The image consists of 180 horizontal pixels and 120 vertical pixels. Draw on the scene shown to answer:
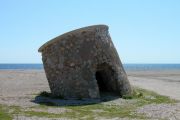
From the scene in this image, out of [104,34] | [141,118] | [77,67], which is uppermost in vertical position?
[104,34]

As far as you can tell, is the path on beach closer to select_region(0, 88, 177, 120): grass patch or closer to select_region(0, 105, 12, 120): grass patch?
select_region(0, 88, 177, 120): grass patch

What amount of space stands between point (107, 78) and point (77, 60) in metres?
2.44

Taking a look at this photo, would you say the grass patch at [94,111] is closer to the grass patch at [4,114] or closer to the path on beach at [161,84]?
the grass patch at [4,114]

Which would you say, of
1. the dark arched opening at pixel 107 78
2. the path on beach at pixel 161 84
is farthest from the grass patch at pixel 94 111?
the path on beach at pixel 161 84

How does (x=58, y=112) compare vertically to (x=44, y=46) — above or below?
below

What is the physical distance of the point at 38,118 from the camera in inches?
496

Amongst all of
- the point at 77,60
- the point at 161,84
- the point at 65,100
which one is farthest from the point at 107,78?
the point at 161,84

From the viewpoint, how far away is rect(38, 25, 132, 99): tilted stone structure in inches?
696

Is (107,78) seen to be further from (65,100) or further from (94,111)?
(94,111)

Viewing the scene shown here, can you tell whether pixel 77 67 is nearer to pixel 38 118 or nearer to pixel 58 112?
pixel 58 112

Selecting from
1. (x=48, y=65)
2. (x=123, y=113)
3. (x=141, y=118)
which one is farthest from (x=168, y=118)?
(x=48, y=65)

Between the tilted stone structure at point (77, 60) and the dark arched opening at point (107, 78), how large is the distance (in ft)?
0.94

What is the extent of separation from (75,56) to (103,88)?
3268 millimetres

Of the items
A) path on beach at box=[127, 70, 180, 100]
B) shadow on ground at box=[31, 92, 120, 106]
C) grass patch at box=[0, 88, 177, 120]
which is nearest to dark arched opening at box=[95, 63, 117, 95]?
shadow on ground at box=[31, 92, 120, 106]
